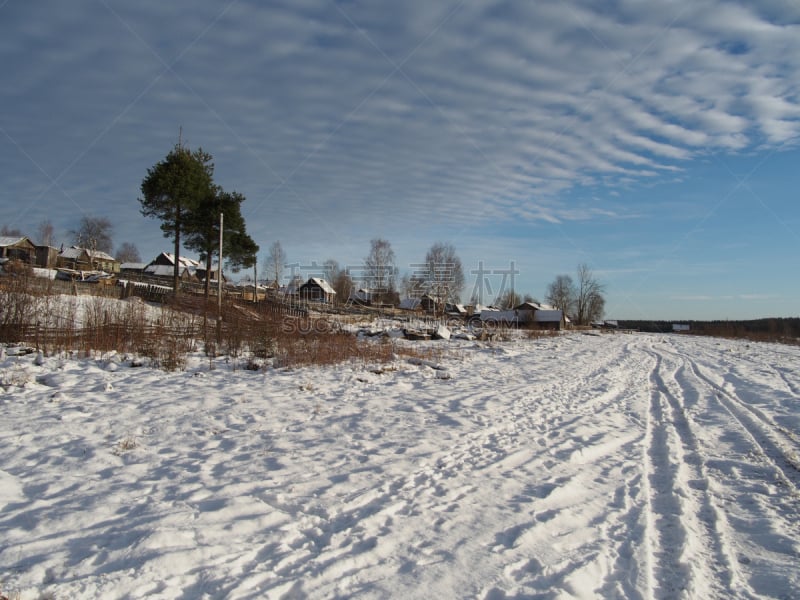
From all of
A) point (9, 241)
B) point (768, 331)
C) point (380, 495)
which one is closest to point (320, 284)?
point (9, 241)

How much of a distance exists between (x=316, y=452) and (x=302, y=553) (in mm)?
2500

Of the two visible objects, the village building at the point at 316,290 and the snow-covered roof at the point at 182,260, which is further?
the village building at the point at 316,290

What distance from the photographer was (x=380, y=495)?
476 centimetres

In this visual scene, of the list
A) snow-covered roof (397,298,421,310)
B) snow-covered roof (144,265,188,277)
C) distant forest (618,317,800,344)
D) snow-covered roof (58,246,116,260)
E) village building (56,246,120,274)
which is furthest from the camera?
snow-covered roof (397,298,421,310)

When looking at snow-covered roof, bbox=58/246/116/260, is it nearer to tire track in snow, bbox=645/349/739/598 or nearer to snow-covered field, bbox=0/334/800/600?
snow-covered field, bbox=0/334/800/600

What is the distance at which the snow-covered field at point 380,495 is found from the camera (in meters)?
3.31

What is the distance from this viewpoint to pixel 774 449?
6617mm

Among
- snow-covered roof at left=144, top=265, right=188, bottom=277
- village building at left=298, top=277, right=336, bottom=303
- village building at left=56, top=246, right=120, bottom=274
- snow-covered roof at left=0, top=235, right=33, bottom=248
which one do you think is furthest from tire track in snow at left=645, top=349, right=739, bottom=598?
snow-covered roof at left=0, top=235, right=33, bottom=248

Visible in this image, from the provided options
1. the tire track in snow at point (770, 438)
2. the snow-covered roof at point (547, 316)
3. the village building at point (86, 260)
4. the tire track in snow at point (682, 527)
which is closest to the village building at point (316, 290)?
the village building at point (86, 260)

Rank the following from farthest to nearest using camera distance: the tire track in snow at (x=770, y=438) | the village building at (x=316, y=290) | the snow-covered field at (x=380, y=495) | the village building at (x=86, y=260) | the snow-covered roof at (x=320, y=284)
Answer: the snow-covered roof at (x=320, y=284) < the village building at (x=316, y=290) < the village building at (x=86, y=260) < the tire track in snow at (x=770, y=438) < the snow-covered field at (x=380, y=495)

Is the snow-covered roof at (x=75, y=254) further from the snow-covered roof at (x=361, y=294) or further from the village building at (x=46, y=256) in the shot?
the snow-covered roof at (x=361, y=294)

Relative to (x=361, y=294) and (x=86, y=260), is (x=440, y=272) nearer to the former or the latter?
(x=361, y=294)

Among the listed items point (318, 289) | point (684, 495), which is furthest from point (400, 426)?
point (318, 289)

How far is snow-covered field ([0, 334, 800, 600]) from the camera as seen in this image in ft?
10.9
